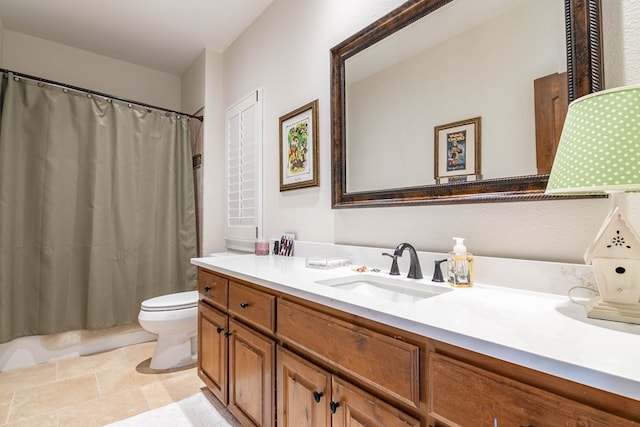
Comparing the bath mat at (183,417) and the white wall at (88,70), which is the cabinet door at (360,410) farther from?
the white wall at (88,70)

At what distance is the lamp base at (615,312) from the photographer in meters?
0.66

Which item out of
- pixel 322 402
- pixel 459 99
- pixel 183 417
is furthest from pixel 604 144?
pixel 183 417

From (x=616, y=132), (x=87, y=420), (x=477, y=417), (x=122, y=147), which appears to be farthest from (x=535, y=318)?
(x=122, y=147)

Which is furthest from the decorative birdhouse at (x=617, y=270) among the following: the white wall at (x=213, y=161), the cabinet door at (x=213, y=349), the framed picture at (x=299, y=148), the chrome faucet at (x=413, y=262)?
the white wall at (x=213, y=161)

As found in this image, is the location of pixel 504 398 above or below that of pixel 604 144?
below

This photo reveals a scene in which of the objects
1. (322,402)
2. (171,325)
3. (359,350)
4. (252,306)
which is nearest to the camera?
(359,350)

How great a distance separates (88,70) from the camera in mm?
2938

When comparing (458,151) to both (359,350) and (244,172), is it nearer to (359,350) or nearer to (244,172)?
(359,350)

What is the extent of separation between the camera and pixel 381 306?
2.68 ft

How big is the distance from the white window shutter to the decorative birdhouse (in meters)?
1.97

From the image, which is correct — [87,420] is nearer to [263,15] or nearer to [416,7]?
[416,7]

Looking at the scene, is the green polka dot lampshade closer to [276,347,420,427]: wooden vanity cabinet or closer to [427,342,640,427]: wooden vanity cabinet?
[427,342,640,427]: wooden vanity cabinet

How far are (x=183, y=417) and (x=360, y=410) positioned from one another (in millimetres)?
1308

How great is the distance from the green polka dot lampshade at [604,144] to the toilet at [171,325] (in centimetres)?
225
